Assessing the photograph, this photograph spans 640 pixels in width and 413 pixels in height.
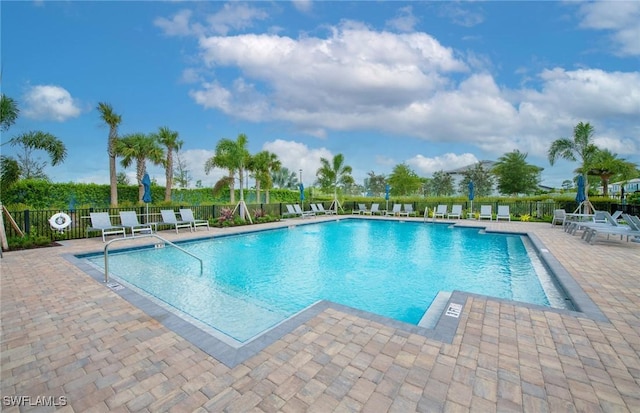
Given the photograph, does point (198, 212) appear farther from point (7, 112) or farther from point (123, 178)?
point (123, 178)

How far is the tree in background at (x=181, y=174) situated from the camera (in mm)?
29234

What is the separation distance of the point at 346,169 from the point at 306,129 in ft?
14.7

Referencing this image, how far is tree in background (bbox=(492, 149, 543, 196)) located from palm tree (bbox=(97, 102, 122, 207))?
3424 centimetres

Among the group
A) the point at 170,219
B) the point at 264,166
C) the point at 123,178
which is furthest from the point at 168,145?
the point at 123,178

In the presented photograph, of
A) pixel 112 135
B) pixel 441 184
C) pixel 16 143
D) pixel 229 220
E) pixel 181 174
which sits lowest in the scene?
pixel 229 220

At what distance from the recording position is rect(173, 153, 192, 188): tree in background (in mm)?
29234

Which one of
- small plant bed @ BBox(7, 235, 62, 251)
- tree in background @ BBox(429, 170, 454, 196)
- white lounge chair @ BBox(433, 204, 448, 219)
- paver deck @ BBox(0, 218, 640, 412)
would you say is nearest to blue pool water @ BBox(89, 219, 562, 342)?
paver deck @ BBox(0, 218, 640, 412)

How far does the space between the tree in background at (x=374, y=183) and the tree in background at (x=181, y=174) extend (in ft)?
80.6

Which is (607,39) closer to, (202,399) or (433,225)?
(433,225)

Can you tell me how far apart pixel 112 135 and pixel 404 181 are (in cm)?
2628

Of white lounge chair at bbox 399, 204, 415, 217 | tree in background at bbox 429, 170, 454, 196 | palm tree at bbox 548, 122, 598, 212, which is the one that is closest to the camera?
palm tree at bbox 548, 122, 598, 212

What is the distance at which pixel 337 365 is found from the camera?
2.31 meters

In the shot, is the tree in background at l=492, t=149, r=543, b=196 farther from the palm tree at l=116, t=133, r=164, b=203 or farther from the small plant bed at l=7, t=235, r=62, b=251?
the small plant bed at l=7, t=235, r=62, b=251

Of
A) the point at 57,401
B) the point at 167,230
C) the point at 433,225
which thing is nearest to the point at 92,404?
the point at 57,401
